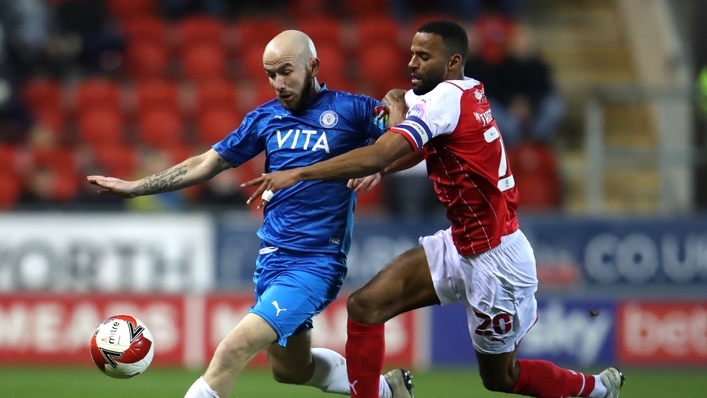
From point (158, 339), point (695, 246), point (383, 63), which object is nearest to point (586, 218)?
point (695, 246)

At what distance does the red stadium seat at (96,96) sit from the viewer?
14148mm

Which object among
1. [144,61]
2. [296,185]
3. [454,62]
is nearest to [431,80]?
[454,62]

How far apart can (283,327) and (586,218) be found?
7177mm

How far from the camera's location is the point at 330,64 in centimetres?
1475

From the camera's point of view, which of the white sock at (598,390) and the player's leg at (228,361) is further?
the white sock at (598,390)

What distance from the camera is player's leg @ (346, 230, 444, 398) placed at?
6.18m

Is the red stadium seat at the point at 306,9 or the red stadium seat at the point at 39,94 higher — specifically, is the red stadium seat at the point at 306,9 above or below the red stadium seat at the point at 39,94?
above

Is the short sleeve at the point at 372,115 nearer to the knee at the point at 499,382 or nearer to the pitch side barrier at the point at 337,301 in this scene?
the knee at the point at 499,382

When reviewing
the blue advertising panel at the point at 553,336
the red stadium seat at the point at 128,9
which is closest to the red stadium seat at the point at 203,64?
the red stadium seat at the point at 128,9

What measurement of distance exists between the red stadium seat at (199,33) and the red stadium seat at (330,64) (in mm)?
1514

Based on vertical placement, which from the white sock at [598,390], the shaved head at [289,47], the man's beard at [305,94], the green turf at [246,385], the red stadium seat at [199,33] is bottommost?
the green turf at [246,385]

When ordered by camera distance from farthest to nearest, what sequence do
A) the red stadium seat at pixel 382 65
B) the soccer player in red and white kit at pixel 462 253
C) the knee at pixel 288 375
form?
the red stadium seat at pixel 382 65 < the knee at pixel 288 375 < the soccer player in red and white kit at pixel 462 253

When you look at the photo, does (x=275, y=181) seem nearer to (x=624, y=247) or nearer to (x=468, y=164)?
(x=468, y=164)

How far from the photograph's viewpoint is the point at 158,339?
11.2 meters
